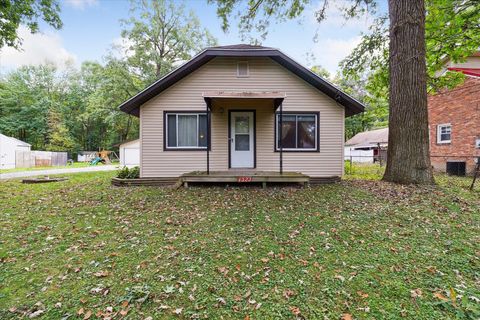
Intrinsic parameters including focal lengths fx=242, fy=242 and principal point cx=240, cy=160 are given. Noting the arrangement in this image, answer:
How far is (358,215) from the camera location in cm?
485

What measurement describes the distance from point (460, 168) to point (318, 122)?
29.4 feet

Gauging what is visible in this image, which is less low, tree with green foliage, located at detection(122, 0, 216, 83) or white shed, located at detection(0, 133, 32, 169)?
tree with green foliage, located at detection(122, 0, 216, 83)

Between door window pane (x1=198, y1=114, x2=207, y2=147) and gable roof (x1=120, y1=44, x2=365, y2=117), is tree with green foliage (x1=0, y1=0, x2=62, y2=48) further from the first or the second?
door window pane (x1=198, y1=114, x2=207, y2=147)

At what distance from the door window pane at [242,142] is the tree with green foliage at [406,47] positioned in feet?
15.3

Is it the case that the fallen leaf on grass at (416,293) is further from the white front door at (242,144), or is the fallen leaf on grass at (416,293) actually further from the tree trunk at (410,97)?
the white front door at (242,144)

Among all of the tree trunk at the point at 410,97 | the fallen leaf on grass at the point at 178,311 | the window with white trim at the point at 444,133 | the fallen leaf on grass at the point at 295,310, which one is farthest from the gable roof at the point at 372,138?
the fallen leaf on grass at the point at 178,311

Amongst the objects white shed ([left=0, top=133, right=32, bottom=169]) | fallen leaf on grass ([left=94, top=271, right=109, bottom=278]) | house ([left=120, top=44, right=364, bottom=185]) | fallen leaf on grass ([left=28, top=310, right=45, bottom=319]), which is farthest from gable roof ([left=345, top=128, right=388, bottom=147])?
white shed ([left=0, top=133, right=32, bottom=169])

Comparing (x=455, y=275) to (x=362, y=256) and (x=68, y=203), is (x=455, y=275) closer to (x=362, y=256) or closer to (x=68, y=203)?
(x=362, y=256)

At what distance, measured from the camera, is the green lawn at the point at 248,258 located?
8.30ft

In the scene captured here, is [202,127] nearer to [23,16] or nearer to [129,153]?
[23,16]

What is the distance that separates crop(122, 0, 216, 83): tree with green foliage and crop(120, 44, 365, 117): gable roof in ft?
49.0

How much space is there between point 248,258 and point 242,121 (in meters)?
6.56

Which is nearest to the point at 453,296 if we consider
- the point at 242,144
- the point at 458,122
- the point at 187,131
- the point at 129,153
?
the point at 242,144

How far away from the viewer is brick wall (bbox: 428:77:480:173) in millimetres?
11523
